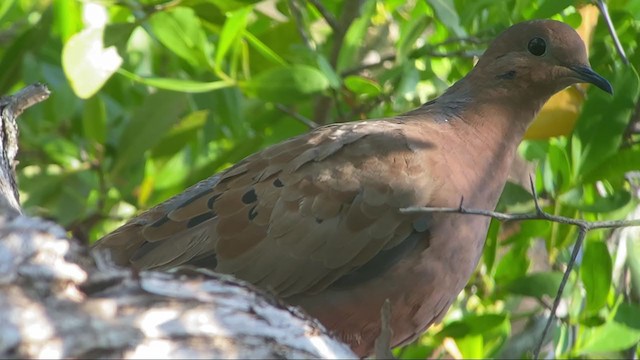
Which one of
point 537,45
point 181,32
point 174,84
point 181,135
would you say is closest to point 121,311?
point 174,84

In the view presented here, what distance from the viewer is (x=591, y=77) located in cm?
308

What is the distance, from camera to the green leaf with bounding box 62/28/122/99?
3.19 meters

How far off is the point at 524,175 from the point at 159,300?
2978 mm

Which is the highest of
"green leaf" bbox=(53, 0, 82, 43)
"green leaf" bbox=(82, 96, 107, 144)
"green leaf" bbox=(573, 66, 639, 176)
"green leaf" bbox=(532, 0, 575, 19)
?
"green leaf" bbox=(53, 0, 82, 43)

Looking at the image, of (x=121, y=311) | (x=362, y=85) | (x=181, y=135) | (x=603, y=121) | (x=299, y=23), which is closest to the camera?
(x=121, y=311)

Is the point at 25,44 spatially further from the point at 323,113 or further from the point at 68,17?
the point at 323,113

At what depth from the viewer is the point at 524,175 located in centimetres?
460

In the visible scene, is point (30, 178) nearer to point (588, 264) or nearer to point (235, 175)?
point (235, 175)

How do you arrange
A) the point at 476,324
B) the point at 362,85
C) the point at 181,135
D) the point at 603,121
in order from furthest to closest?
the point at 181,135, the point at 362,85, the point at 476,324, the point at 603,121

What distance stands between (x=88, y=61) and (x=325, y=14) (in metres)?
0.81

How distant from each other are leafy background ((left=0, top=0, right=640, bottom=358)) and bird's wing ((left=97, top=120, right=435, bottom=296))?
280 mm

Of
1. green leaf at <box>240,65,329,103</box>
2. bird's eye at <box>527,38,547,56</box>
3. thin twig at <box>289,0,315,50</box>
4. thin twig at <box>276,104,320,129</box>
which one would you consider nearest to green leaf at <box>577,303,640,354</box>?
bird's eye at <box>527,38,547,56</box>

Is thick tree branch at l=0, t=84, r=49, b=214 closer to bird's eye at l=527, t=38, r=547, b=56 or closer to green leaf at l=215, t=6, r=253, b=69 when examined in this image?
green leaf at l=215, t=6, r=253, b=69

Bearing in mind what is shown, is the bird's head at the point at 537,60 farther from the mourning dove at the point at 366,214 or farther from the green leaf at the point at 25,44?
the green leaf at the point at 25,44
